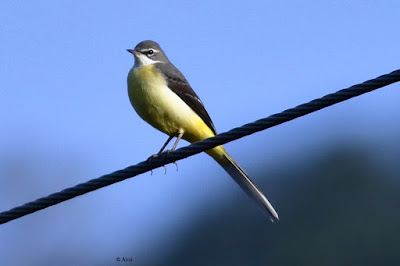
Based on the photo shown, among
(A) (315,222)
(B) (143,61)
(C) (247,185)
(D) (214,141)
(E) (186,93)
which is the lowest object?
(A) (315,222)

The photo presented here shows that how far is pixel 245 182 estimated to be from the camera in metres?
9.47

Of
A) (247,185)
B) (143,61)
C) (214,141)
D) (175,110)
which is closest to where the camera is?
(214,141)

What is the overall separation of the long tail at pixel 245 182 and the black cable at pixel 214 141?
193 cm

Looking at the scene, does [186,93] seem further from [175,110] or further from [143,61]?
[143,61]

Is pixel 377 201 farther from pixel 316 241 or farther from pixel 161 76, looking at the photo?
pixel 161 76

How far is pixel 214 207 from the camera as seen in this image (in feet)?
157

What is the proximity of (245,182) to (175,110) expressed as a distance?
0.93 metres

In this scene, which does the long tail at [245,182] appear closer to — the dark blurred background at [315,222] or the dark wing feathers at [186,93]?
the dark wing feathers at [186,93]

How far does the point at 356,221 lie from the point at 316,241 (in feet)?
9.22

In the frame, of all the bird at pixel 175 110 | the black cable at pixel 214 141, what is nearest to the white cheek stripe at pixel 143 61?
the bird at pixel 175 110

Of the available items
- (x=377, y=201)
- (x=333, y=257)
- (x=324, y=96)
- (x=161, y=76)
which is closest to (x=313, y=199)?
(x=377, y=201)

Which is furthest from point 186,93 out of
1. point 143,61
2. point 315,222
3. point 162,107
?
point 315,222

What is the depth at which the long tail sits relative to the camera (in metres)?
9.22

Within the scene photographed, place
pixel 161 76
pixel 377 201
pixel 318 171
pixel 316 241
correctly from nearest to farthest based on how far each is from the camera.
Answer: pixel 161 76
pixel 316 241
pixel 377 201
pixel 318 171
